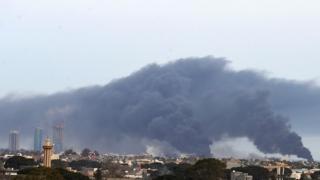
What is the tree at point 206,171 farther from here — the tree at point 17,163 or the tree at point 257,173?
the tree at point 17,163

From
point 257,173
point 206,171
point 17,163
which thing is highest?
point 17,163

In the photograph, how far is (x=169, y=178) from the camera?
82.4 meters

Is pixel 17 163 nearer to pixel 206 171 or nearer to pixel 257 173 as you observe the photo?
pixel 257 173

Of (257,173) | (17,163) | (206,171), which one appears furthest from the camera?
(257,173)

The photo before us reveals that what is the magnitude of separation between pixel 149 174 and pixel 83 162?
1293 inches

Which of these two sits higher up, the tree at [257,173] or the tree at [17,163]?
the tree at [17,163]

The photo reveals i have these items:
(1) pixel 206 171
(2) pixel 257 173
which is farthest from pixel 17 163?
(1) pixel 206 171

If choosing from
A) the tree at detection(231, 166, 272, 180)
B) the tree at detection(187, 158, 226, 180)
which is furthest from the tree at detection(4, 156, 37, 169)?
the tree at detection(187, 158, 226, 180)

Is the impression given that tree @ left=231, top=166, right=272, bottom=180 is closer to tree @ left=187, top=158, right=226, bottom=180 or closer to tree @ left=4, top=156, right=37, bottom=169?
tree @ left=4, top=156, right=37, bottom=169

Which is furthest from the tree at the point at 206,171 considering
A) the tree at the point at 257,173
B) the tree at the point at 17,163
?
the tree at the point at 17,163

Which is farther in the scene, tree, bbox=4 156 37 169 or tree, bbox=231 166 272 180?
tree, bbox=231 166 272 180

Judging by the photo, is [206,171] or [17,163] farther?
[17,163]

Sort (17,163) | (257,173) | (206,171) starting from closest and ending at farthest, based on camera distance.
A: (206,171)
(17,163)
(257,173)

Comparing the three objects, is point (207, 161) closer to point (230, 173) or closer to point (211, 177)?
point (211, 177)
